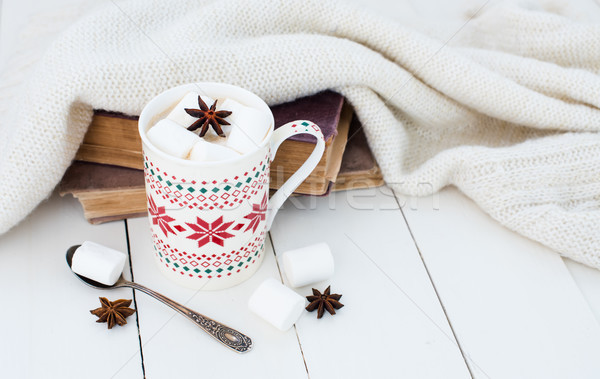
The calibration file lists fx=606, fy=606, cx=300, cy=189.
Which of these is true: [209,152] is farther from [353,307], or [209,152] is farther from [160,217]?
[353,307]

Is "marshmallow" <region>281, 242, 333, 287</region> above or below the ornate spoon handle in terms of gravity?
above

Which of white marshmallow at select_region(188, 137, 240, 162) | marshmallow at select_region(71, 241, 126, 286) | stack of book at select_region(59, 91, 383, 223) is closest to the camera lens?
white marshmallow at select_region(188, 137, 240, 162)

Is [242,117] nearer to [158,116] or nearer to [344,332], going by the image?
[158,116]

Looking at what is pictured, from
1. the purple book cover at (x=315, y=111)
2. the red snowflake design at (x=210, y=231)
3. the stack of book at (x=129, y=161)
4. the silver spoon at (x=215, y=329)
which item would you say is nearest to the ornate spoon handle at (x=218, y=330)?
the silver spoon at (x=215, y=329)

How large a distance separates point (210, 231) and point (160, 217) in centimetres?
8

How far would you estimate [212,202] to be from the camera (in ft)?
2.85

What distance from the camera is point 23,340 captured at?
2.96ft

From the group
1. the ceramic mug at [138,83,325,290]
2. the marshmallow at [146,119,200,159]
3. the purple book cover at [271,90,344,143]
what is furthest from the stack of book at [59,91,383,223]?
the marshmallow at [146,119,200,159]

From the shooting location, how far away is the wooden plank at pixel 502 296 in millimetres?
930

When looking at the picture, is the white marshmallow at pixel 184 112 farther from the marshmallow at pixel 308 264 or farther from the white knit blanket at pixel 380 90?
the marshmallow at pixel 308 264

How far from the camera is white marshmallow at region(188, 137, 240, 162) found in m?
0.83

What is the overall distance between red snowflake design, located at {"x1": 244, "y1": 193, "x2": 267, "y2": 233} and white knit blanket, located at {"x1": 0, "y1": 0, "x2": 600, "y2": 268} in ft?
0.77

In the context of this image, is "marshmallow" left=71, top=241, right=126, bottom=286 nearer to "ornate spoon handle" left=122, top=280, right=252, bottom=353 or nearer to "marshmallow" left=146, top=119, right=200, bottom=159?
"ornate spoon handle" left=122, top=280, right=252, bottom=353

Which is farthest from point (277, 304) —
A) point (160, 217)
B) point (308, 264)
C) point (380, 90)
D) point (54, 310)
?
point (380, 90)
